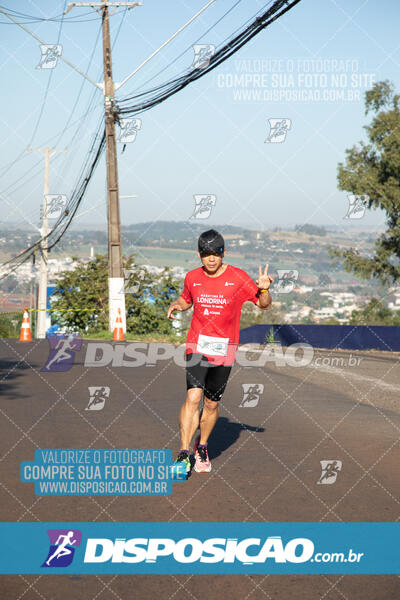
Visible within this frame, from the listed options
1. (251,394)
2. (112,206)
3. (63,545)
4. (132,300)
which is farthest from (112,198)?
(63,545)

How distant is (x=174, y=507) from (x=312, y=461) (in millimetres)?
1969

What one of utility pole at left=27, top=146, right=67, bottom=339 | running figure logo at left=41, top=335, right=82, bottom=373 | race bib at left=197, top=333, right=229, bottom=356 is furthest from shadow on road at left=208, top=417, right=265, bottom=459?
utility pole at left=27, top=146, right=67, bottom=339

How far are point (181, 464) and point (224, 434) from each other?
212 cm

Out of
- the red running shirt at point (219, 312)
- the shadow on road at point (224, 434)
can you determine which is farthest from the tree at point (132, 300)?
the red running shirt at point (219, 312)

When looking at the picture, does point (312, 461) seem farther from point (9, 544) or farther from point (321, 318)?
point (321, 318)

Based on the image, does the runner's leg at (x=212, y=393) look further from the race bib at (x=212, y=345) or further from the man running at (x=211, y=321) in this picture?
the race bib at (x=212, y=345)

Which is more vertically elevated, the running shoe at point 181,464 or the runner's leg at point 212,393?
the runner's leg at point 212,393

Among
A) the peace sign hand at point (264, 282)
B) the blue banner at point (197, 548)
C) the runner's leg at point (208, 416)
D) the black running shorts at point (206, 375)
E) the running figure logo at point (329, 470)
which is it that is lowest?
the running figure logo at point (329, 470)

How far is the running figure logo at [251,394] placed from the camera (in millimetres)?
10559

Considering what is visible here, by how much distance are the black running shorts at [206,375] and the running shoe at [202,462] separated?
0.46 metres

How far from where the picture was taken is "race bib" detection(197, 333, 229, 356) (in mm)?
6246

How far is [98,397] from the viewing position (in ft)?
35.4

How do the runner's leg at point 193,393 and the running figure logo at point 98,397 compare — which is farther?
the running figure logo at point 98,397

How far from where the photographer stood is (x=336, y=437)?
8.02 meters
